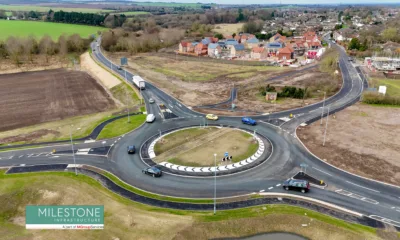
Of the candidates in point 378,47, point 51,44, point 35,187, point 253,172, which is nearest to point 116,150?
point 35,187

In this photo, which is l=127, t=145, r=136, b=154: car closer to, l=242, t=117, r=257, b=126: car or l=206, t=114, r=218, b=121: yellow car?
l=206, t=114, r=218, b=121: yellow car

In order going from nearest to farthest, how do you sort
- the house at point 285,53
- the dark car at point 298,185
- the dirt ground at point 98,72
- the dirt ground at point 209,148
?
1. the dark car at point 298,185
2. the dirt ground at point 209,148
3. the dirt ground at point 98,72
4. the house at point 285,53

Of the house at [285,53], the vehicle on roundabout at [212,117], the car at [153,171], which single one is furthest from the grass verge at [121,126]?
the house at [285,53]

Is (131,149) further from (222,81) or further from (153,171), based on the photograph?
(222,81)

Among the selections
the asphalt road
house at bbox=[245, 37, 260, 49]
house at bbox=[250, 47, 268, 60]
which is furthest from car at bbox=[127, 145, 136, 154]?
house at bbox=[245, 37, 260, 49]

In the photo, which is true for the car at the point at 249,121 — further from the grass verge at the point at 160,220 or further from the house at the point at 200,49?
the house at the point at 200,49

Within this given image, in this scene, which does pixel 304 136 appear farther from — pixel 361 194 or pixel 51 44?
pixel 51 44
